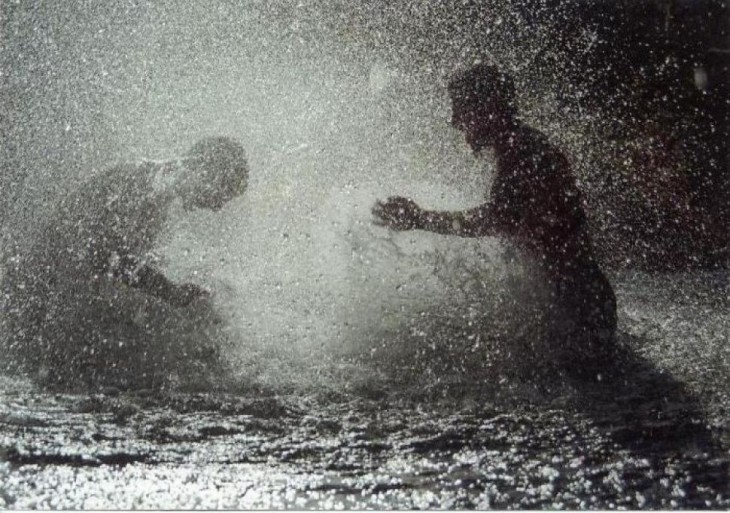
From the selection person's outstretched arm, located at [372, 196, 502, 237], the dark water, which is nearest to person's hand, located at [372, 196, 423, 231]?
person's outstretched arm, located at [372, 196, 502, 237]

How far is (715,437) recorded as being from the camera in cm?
148

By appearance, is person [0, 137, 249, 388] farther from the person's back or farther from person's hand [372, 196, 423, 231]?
the person's back

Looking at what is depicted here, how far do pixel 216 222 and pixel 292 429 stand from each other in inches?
35.6

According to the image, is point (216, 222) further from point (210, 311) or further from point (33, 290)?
point (33, 290)

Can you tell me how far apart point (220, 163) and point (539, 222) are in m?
1.15

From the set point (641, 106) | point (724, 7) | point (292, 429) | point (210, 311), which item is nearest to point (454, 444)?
A: point (292, 429)

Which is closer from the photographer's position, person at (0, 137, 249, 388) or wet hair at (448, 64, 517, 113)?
person at (0, 137, 249, 388)

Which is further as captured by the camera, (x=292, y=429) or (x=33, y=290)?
(x=33, y=290)

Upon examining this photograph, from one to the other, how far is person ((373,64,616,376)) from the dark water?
0.60ft

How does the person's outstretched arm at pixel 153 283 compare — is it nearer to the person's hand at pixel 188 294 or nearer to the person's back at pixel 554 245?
the person's hand at pixel 188 294

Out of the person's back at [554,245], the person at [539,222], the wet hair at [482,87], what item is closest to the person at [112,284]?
the person at [539,222]

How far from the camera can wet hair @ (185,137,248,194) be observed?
2.17 metres

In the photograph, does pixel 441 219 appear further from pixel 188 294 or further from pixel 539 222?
pixel 188 294

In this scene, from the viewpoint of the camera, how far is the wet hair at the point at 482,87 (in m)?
2.31
